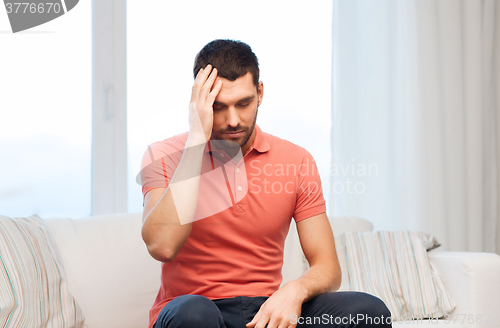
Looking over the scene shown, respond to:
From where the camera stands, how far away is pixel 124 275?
1.70 m

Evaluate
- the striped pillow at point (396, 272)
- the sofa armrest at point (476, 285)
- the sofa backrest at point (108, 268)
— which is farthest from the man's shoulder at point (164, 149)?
the sofa armrest at point (476, 285)

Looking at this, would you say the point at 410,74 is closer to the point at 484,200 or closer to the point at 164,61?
the point at 484,200

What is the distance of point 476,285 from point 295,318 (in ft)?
3.39

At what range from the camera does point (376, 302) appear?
112 centimetres

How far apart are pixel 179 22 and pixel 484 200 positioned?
2.20 metres

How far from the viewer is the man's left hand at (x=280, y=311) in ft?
3.63

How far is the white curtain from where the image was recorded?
2.76m

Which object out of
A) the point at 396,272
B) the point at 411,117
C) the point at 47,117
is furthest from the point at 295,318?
the point at 411,117

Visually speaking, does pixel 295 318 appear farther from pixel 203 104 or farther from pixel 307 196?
pixel 203 104

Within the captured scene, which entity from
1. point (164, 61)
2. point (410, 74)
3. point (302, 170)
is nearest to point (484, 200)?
point (410, 74)

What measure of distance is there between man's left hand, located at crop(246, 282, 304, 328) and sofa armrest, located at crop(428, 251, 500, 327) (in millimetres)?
989

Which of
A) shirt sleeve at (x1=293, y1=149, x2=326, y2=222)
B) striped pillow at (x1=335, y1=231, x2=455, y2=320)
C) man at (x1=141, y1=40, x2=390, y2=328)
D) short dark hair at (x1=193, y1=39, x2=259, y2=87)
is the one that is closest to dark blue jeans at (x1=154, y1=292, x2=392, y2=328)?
man at (x1=141, y1=40, x2=390, y2=328)

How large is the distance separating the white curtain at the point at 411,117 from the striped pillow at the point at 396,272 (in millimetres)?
702

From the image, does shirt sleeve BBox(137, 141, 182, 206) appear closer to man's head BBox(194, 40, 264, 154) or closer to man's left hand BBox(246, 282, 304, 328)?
man's head BBox(194, 40, 264, 154)
